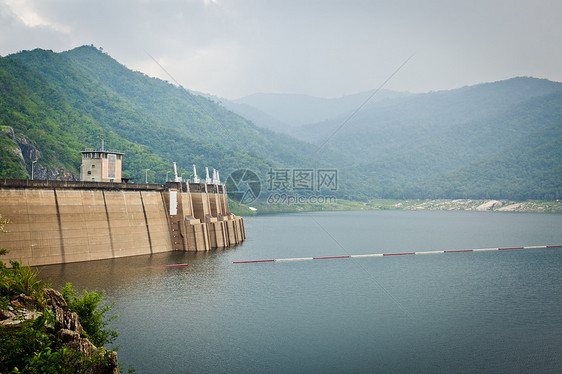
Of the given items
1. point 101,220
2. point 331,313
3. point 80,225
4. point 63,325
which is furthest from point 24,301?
point 101,220

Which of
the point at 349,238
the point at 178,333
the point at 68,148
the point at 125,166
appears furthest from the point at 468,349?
the point at 125,166

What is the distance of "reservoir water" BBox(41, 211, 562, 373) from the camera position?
3167 centimetres

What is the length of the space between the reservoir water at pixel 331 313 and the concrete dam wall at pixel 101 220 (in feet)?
7.17

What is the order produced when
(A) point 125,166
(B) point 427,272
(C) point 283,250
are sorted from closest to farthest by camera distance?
(B) point 427,272 → (C) point 283,250 → (A) point 125,166

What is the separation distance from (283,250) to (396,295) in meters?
35.8

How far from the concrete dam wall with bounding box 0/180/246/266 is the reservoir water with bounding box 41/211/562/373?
7.17 ft

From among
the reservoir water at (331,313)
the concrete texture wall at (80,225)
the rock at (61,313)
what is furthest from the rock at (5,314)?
the concrete texture wall at (80,225)

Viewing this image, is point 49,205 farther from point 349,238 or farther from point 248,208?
point 248,208

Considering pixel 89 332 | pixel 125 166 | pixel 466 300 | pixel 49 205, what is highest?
pixel 125 166

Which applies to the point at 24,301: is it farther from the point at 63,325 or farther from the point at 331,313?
the point at 331,313

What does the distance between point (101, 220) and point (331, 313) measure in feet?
105

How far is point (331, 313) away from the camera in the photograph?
42781 millimetres

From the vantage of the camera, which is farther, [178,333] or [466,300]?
[466,300]

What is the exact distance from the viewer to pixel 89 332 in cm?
2622
